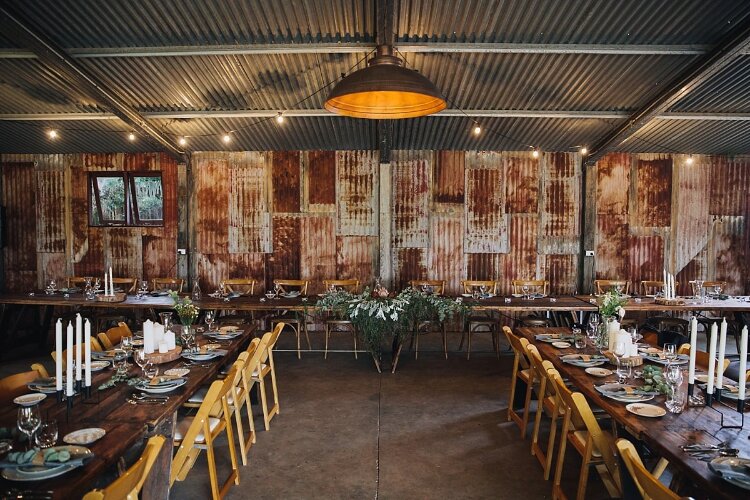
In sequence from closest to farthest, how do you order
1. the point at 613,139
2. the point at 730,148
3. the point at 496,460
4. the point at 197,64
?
the point at 496,460
the point at 197,64
the point at 613,139
the point at 730,148

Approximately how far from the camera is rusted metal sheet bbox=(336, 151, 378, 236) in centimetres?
1042

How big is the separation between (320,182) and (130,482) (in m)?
8.34

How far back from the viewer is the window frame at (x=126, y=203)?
10.7 meters

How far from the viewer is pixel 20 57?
23.1ft

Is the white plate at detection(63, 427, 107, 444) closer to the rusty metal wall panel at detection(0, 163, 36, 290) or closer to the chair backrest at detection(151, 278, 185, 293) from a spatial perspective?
the chair backrest at detection(151, 278, 185, 293)

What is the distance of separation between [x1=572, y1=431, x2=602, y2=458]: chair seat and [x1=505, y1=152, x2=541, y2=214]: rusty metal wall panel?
686 cm

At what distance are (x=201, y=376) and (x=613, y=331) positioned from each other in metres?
3.67

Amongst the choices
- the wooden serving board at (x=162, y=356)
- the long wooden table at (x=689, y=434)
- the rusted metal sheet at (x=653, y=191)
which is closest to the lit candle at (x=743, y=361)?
the long wooden table at (x=689, y=434)

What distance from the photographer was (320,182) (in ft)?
34.4

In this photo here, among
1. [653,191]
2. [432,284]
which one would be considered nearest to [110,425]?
[432,284]

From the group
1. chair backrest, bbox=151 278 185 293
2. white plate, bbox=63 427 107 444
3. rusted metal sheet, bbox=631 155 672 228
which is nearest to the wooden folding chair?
white plate, bbox=63 427 107 444

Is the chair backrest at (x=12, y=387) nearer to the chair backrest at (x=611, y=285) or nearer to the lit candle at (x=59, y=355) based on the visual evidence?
the lit candle at (x=59, y=355)

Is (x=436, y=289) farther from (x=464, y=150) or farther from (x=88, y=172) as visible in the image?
(x=88, y=172)

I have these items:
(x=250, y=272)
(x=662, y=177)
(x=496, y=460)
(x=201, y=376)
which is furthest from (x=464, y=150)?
(x=201, y=376)
